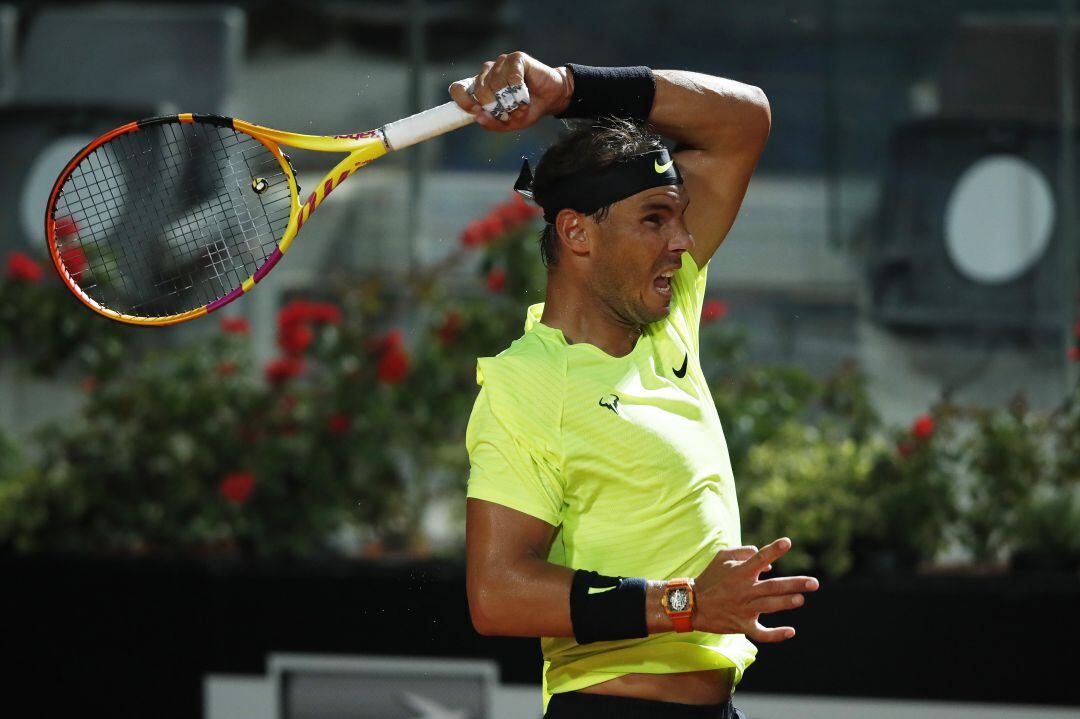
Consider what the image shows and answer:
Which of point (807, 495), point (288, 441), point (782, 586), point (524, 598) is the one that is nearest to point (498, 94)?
point (524, 598)

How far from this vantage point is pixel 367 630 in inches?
192

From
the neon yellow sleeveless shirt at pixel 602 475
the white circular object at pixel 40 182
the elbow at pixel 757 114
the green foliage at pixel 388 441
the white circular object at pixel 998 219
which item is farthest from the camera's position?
the white circular object at pixel 40 182

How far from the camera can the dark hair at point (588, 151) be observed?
8.41 feet

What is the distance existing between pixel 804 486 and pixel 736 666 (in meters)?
2.33

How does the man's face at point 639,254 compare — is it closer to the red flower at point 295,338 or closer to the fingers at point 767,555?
the fingers at point 767,555

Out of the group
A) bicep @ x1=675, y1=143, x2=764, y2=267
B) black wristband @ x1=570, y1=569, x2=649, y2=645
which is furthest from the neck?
black wristband @ x1=570, y1=569, x2=649, y2=645

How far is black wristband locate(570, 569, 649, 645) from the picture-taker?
2234 mm

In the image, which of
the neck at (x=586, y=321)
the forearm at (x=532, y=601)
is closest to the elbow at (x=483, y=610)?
the forearm at (x=532, y=601)

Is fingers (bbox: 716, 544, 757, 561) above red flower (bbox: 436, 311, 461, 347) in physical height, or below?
below

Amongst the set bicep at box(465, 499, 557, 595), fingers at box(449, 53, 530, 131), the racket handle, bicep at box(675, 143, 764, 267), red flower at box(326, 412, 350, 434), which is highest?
fingers at box(449, 53, 530, 131)

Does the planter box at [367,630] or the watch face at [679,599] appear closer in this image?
the watch face at [679,599]

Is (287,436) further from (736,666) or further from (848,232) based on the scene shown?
(736,666)

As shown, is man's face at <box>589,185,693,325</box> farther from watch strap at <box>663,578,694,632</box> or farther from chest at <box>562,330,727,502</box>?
watch strap at <box>663,578,694,632</box>

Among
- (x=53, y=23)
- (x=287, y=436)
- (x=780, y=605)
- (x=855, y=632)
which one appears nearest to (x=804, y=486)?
(x=855, y=632)
